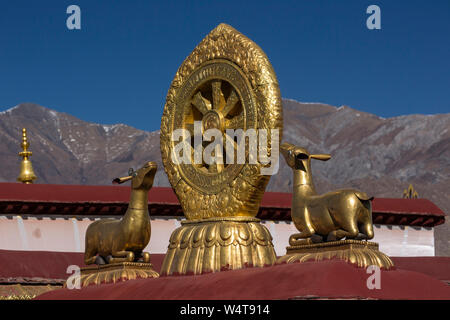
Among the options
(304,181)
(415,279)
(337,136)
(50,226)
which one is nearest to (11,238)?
(50,226)

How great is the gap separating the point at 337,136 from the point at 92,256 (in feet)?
326

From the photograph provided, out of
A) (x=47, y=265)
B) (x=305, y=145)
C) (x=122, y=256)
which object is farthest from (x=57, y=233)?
(x=305, y=145)

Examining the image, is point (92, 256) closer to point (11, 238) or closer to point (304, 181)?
point (304, 181)

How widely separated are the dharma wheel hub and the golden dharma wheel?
1 cm

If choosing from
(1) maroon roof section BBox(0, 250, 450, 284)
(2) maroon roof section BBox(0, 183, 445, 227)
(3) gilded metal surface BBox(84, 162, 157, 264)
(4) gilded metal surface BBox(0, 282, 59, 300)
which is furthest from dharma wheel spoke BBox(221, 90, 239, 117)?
(2) maroon roof section BBox(0, 183, 445, 227)

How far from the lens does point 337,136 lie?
111m

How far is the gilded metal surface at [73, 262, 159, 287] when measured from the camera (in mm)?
12094

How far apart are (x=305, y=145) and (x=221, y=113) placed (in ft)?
313

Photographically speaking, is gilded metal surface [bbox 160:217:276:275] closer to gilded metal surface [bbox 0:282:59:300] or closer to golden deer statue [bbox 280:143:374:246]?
golden deer statue [bbox 280:143:374:246]

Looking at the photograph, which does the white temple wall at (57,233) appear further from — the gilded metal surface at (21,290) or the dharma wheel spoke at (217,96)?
the dharma wheel spoke at (217,96)

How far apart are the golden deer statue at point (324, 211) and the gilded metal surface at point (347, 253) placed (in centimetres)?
16

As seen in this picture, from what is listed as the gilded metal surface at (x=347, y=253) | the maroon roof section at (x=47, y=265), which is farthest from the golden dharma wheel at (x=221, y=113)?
the maroon roof section at (x=47, y=265)
